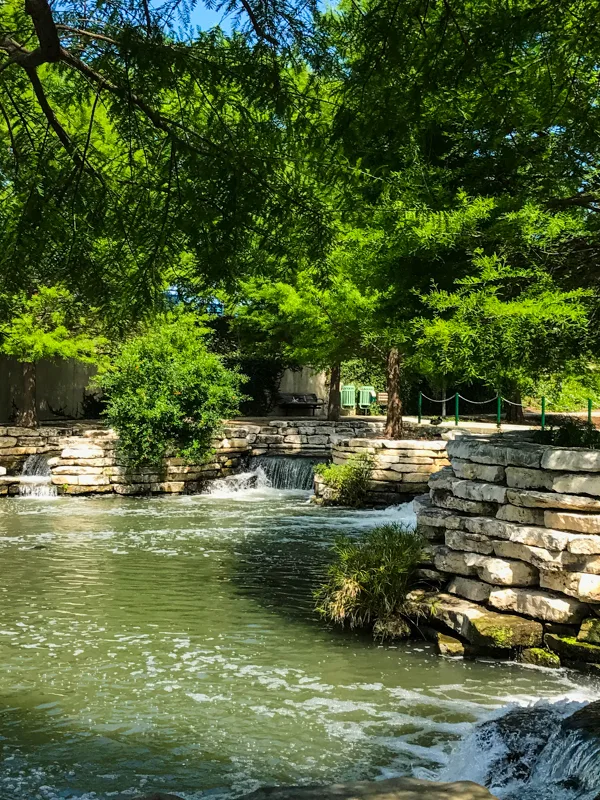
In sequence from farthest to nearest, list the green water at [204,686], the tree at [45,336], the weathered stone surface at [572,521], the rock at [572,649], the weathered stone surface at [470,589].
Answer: the tree at [45,336]
the weathered stone surface at [470,589]
the weathered stone surface at [572,521]
the rock at [572,649]
the green water at [204,686]

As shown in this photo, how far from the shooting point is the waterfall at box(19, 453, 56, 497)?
15141 mm

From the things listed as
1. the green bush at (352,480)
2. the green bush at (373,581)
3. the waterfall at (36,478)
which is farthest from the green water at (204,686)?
the waterfall at (36,478)

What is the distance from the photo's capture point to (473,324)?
20.9ft

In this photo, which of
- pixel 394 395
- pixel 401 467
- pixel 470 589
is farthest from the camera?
pixel 394 395

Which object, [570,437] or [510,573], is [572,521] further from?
[570,437]

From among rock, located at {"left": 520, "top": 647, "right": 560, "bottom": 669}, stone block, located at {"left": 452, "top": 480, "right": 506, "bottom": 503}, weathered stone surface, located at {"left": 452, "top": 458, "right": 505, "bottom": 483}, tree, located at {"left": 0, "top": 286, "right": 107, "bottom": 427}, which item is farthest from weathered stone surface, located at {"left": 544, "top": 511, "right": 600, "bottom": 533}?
tree, located at {"left": 0, "top": 286, "right": 107, "bottom": 427}

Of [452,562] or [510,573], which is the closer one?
[510,573]

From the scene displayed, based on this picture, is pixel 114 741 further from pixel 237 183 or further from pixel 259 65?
pixel 259 65

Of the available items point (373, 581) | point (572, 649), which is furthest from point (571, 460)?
point (373, 581)

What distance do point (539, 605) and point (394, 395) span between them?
932 cm

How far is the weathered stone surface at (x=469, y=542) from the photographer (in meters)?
6.61

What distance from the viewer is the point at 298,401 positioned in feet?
80.0

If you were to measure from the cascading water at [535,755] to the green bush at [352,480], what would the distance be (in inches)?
370

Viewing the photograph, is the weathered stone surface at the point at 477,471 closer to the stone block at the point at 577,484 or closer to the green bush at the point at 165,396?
the stone block at the point at 577,484
